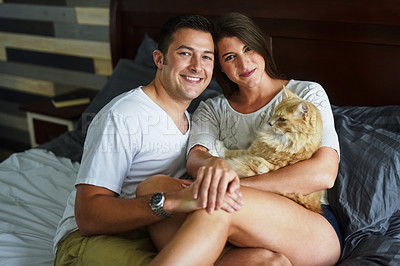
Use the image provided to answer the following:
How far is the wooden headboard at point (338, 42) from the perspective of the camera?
1835mm

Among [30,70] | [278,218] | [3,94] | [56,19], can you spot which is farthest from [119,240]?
[3,94]

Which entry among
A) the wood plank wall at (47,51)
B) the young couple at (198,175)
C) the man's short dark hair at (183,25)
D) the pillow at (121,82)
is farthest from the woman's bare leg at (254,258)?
the wood plank wall at (47,51)

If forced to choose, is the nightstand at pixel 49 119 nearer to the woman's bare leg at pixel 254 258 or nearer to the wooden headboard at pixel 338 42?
the wooden headboard at pixel 338 42

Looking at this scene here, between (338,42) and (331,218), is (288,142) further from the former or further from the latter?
(338,42)

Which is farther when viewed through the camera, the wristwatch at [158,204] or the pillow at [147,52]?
the pillow at [147,52]

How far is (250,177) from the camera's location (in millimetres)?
1394

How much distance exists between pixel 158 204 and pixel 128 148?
0.93ft

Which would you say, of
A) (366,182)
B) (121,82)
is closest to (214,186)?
(366,182)

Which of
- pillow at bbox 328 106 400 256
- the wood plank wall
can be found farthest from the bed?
the wood plank wall

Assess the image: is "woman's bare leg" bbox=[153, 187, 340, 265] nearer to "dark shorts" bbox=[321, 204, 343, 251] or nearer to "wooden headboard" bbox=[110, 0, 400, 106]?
"dark shorts" bbox=[321, 204, 343, 251]

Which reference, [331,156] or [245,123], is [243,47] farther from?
[331,156]

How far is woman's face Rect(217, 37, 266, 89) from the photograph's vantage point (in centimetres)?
158

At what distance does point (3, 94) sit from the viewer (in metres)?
3.93

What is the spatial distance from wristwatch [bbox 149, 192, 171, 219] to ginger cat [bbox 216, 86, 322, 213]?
0.32m
